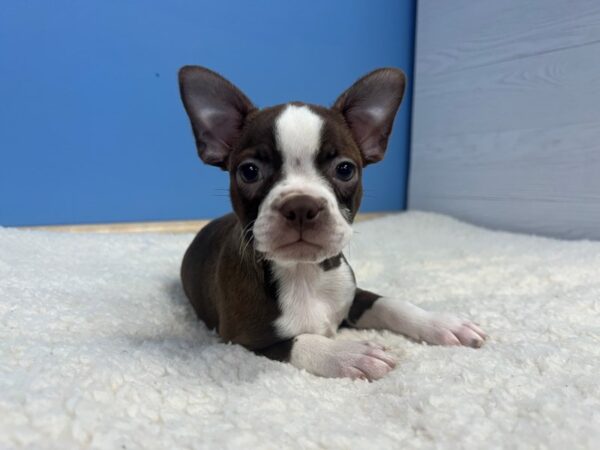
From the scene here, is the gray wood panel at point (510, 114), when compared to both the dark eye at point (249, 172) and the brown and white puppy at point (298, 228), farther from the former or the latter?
the dark eye at point (249, 172)

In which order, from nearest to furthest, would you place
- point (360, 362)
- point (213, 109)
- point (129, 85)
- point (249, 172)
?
point (360, 362), point (249, 172), point (213, 109), point (129, 85)

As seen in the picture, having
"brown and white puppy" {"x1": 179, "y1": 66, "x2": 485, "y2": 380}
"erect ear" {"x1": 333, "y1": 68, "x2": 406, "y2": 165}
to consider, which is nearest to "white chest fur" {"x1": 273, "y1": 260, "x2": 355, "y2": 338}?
"brown and white puppy" {"x1": 179, "y1": 66, "x2": 485, "y2": 380}

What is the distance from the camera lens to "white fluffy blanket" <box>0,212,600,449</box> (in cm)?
107

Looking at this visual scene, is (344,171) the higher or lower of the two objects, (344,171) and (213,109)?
the lower

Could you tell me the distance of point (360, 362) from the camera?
1.54 metres

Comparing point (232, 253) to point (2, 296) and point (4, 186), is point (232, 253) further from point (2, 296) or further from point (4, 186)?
point (4, 186)

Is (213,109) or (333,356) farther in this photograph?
(213,109)

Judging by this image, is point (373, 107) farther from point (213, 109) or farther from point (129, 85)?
point (129, 85)

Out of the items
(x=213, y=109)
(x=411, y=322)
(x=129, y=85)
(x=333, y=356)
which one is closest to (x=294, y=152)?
(x=213, y=109)

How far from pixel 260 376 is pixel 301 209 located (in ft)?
1.65

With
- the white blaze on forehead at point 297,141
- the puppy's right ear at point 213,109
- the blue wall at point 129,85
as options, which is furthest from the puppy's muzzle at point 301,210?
the blue wall at point 129,85

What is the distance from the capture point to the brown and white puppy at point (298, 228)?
1.51 m

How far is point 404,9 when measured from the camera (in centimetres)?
478

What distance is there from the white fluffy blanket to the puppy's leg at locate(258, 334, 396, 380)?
5cm
